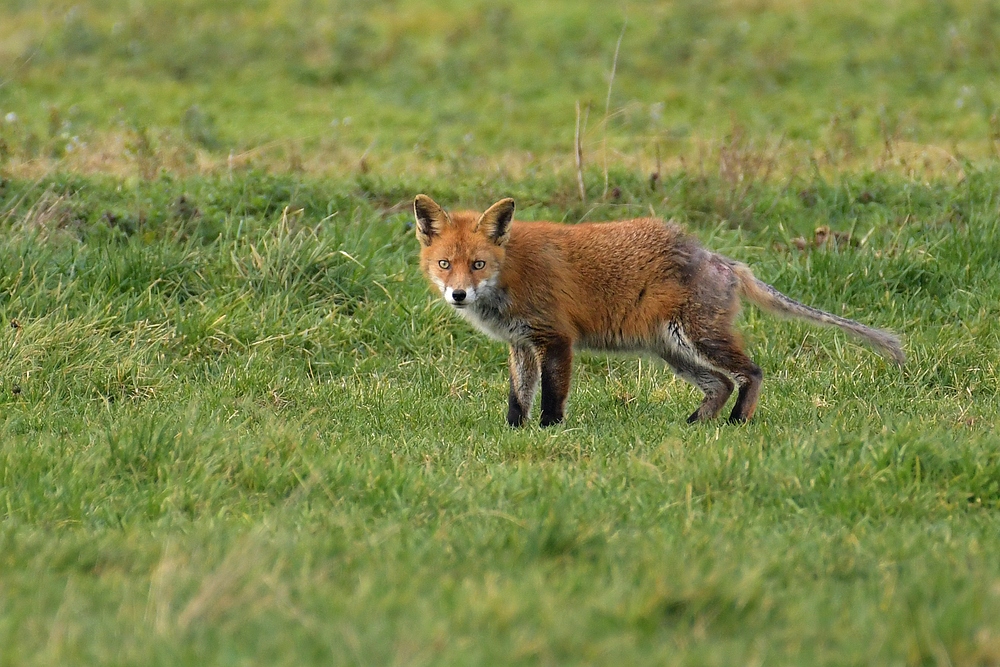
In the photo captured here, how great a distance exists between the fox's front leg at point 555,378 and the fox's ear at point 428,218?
3.21 ft

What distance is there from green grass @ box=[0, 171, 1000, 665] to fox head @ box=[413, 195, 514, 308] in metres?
0.76

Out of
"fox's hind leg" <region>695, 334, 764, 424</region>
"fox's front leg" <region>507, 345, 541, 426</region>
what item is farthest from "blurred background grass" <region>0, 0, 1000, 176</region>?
"fox's front leg" <region>507, 345, 541, 426</region>

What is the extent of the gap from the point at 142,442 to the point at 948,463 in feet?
11.8

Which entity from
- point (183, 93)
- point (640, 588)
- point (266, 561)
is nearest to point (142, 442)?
point (266, 561)

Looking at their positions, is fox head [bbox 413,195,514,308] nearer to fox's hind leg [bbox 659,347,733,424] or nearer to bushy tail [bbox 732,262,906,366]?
fox's hind leg [bbox 659,347,733,424]

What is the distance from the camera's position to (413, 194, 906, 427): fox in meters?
6.92

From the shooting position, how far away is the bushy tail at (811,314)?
7.12 meters

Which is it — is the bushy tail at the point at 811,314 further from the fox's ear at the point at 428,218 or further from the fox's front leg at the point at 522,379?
the fox's ear at the point at 428,218

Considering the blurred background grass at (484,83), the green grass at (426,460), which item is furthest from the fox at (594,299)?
the blurred background grass at (484,83)

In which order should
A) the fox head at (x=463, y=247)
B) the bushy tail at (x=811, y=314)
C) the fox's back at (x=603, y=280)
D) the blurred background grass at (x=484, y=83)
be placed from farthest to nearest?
the blurred background grass at (x=484, y=83) < the bushy tail at (x=811, y=314) < the fox's back at (x=603, y=280) < the fox head at (x=463, y=247)

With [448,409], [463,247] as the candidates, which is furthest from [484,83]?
[448,409]

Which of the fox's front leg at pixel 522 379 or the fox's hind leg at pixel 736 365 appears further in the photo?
the fox's front leg at pixel 522 379

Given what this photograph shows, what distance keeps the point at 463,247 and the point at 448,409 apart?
972 millimetres

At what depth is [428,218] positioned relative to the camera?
7.16 m
